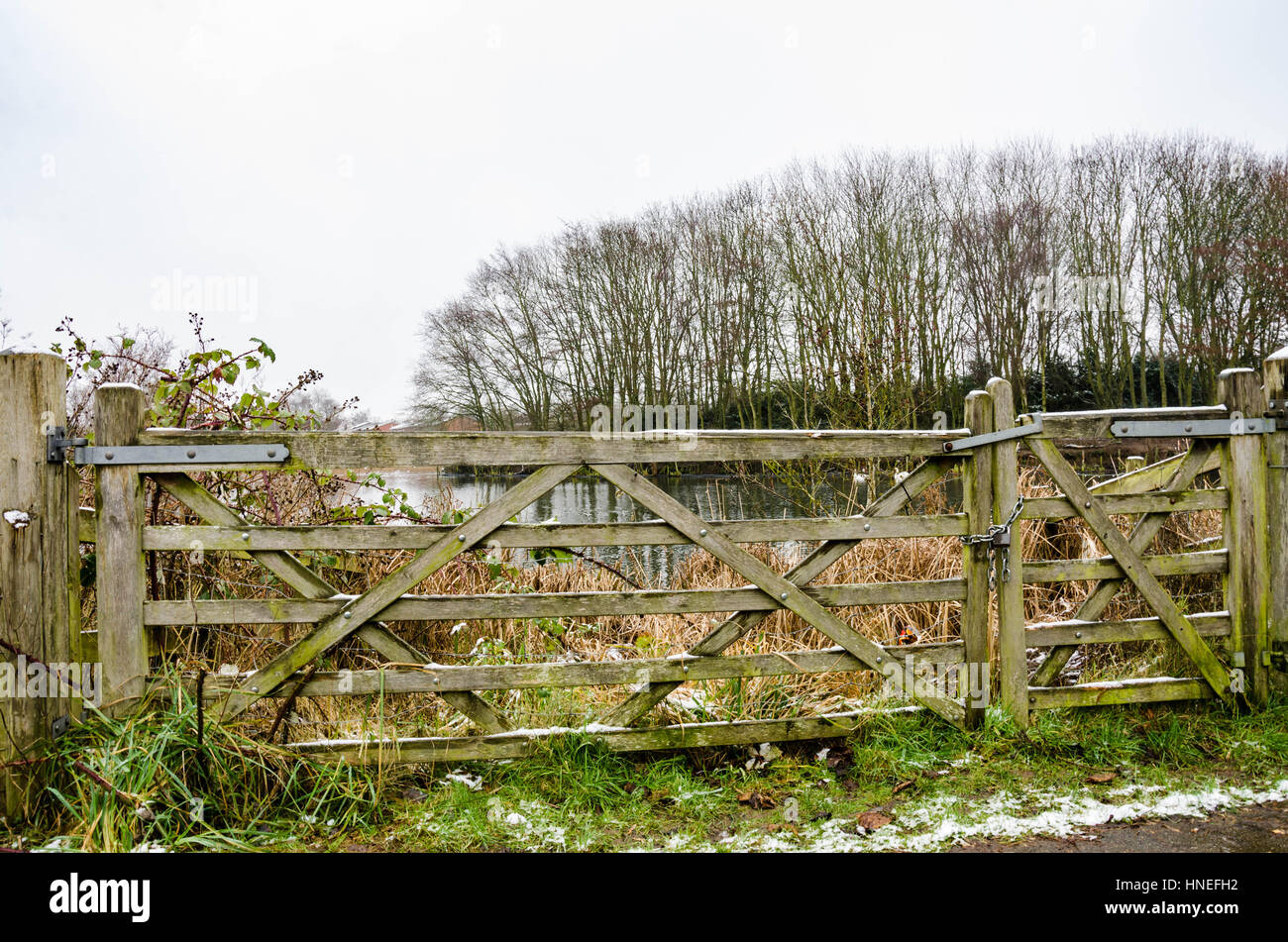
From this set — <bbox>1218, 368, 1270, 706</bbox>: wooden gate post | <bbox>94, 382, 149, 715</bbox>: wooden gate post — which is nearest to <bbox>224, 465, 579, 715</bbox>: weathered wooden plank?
<bbox>94, 382, 149, 715</bbox>: wooden gate post

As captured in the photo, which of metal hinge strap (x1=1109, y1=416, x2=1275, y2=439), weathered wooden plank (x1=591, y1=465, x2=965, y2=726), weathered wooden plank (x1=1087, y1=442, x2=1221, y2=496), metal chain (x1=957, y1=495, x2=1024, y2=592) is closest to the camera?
weathered wooden plank (x1=591, y1=465, x2=965, y2=726)

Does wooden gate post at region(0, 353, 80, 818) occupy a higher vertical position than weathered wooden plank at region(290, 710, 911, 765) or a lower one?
higher

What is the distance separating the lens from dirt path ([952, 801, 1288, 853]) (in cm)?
286

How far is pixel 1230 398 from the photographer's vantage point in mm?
4074

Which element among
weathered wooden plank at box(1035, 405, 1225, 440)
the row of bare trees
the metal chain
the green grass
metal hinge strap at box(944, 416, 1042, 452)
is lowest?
the green grass

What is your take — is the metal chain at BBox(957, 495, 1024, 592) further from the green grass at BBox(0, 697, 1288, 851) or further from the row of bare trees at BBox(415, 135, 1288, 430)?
the row of bare trees at BBox(415, 135, 1288, 430)

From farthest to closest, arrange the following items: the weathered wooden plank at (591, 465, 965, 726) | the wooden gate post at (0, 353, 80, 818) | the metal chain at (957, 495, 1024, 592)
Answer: the metal chain at (957, 495, 1024, 592) < the weathered wooden plank at (591, 465, 965, 726) < the wooden gate post at (0, 353, 80, 818)

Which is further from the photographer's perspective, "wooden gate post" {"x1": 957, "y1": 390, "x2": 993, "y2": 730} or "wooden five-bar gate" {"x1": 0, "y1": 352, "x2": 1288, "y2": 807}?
"wooden gate post" {"x1": 957, "y1": 390, "x2": 993, "y2": 730}

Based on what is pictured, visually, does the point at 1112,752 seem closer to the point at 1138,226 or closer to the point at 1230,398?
the point at 1230,398

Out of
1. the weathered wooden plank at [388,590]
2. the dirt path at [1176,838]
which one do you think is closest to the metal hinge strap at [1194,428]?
the dirt path at [1176,838]

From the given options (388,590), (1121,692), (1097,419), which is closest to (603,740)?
(388,590)

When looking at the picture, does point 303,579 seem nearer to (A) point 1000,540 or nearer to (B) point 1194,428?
(A) point 1000,540

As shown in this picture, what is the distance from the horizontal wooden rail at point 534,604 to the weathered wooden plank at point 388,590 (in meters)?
0.05

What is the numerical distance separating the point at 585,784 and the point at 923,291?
26.1 meters
